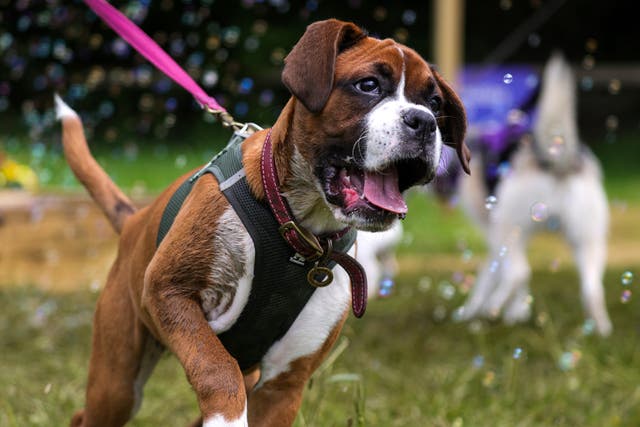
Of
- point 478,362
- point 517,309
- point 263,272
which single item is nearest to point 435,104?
point 263,272

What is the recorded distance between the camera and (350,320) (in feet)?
18.6

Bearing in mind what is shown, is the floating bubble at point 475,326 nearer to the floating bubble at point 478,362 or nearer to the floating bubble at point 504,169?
the floating bubble at point 478,362

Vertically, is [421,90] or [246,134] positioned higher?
Answer: [421,90]

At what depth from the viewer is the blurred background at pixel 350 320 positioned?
4203 millimetres

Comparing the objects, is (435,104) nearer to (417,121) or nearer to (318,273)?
(417,121)

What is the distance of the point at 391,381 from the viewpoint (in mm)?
4684

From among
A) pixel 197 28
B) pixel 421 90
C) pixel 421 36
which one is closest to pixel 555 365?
pixel 421 90

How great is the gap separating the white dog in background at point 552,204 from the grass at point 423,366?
194 millimetres

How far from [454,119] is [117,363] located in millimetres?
1226

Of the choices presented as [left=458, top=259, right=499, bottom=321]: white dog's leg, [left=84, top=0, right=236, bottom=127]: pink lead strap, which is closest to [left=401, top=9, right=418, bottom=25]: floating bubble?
[left=458, top=259, right=499, bottom=321]: white dog's leg

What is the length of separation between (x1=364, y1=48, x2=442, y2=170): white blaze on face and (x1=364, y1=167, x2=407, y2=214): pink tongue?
68 millimetres

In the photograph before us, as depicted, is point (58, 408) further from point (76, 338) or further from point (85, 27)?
Result: point (85, 27)

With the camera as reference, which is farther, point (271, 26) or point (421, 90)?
point (271, 26)

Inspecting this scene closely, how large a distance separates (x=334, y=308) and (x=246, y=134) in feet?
1.93
